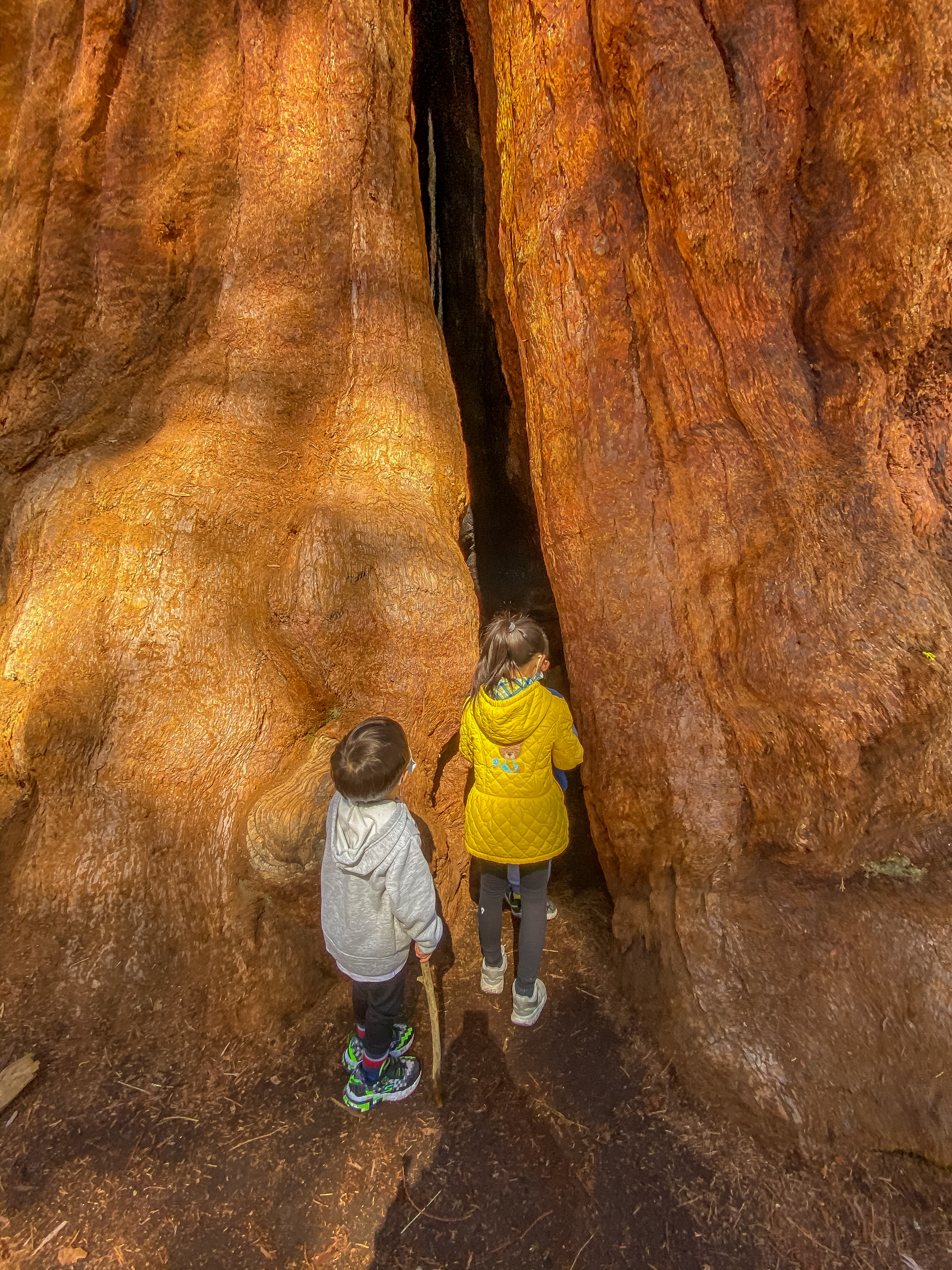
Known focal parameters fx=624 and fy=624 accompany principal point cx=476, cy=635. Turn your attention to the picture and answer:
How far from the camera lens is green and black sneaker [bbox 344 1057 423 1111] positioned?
218 cm

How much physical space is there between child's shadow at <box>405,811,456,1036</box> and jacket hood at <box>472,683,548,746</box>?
1.84 feet

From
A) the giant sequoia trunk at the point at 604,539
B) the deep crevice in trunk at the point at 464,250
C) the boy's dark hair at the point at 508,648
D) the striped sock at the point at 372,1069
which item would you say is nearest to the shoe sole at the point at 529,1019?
the giant sequoia trunk at the point at 604,539

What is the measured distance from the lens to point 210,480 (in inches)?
112

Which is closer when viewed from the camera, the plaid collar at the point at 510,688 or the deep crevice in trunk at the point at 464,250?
the plaid collar at the point at 510,688

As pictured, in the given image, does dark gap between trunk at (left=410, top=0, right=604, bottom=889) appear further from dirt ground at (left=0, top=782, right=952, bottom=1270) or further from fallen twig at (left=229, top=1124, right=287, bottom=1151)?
fallen twig at (left=229, top=1124, right=287, bottom=1151)

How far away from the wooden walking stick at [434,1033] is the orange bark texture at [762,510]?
0.83 metres

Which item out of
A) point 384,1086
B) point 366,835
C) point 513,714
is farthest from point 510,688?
point 384,1086

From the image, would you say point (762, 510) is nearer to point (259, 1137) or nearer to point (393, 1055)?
point (393, 1055)

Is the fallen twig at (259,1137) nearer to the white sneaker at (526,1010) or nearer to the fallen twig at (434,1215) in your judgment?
the fallen twig at (434,1215)

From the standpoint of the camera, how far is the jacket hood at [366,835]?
192 centimetres

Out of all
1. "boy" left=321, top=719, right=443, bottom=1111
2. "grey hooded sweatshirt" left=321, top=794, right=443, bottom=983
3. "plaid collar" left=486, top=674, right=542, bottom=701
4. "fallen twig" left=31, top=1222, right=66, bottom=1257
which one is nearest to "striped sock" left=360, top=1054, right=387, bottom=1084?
"boy" left=321, top=719, right=443, bottom=1111

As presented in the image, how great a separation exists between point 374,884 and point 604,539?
5.16 ft

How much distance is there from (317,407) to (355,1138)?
307cm

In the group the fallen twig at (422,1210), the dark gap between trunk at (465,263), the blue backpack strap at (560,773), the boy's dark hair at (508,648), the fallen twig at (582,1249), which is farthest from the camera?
the dark gap between trunk at (465,263)
